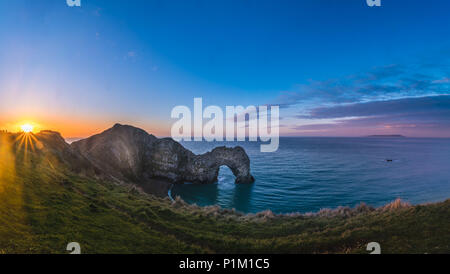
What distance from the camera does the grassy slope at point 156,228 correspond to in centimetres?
1056

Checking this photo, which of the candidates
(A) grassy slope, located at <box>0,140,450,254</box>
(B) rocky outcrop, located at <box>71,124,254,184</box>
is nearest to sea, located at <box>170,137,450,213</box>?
(B) rocky outcrop, located at <box>71,124,254,184</box>

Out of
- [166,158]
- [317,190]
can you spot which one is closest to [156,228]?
[166,158]

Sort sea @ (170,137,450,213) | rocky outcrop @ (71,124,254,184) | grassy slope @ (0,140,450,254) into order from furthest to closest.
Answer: rocky outcrop @ (71,124,254,184)
sea @ (170,137,450,213)
grassy slope @ (0,140,450,254)

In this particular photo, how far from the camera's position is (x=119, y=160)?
51688 millimetres

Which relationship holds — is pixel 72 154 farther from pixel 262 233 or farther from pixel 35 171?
pixel 262 233

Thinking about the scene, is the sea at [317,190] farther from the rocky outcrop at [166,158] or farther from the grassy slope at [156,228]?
the grassy slope at [156,228]

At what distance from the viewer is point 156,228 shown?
1659cm

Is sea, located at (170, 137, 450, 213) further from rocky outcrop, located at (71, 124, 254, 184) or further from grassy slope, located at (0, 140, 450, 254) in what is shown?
grassy slope, located at (0, 140, 450, 254)

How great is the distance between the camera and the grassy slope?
10562 millimetres

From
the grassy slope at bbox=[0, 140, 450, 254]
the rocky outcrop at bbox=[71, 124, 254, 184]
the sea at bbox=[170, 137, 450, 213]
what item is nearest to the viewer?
the grassy slope at bbox=[0, 140, 450, 254]

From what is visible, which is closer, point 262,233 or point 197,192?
point 262,233

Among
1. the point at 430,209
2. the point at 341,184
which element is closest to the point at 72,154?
the point at 430,209
